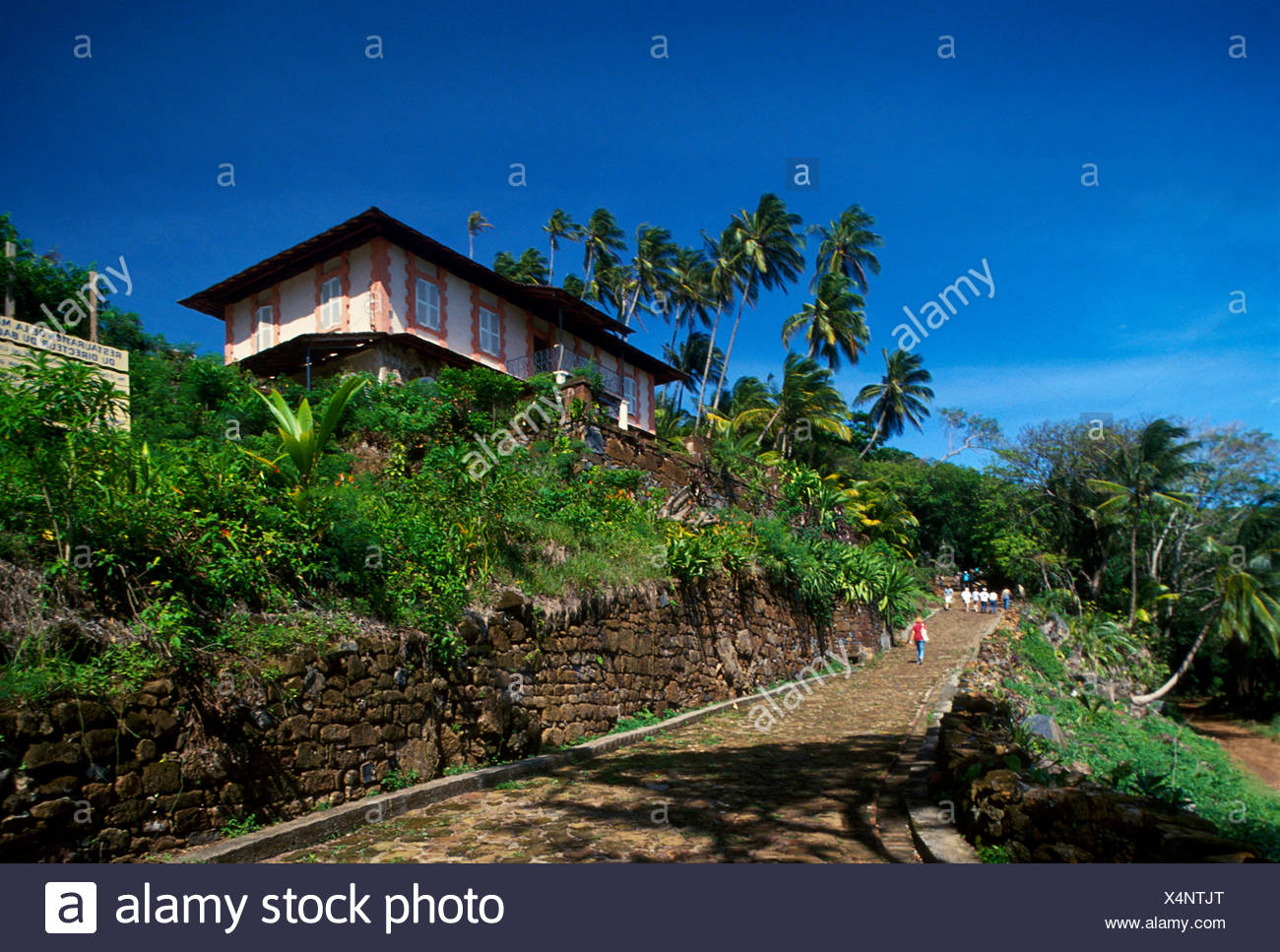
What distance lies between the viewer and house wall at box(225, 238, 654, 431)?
1966 cm

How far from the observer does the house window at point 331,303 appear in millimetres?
20250

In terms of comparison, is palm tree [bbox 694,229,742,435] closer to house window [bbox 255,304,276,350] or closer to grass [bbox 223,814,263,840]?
house window [bbox 255,304,276,350]

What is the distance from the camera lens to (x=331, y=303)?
→ 806 inches

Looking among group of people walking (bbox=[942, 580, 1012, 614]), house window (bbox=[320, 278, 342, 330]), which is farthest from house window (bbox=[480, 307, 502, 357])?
group of people walking (bbox=[942, 580, 1012, 614])

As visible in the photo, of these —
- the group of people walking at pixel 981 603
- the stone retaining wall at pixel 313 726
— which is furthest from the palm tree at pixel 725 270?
the stone retaining wall at pixel 313 726

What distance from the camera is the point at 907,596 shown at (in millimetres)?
26422

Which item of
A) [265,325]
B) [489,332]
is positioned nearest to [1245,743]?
[489,332]

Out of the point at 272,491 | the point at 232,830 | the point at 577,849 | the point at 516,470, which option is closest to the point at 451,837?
the point at 577,849

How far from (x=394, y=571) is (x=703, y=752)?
4.26 m

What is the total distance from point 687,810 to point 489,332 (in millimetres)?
18037

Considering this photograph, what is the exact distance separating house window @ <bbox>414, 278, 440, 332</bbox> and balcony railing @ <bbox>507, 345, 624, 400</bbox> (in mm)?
2846

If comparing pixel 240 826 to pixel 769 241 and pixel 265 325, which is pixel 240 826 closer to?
pixel 265 325

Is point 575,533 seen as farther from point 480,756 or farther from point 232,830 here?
point 232,830
